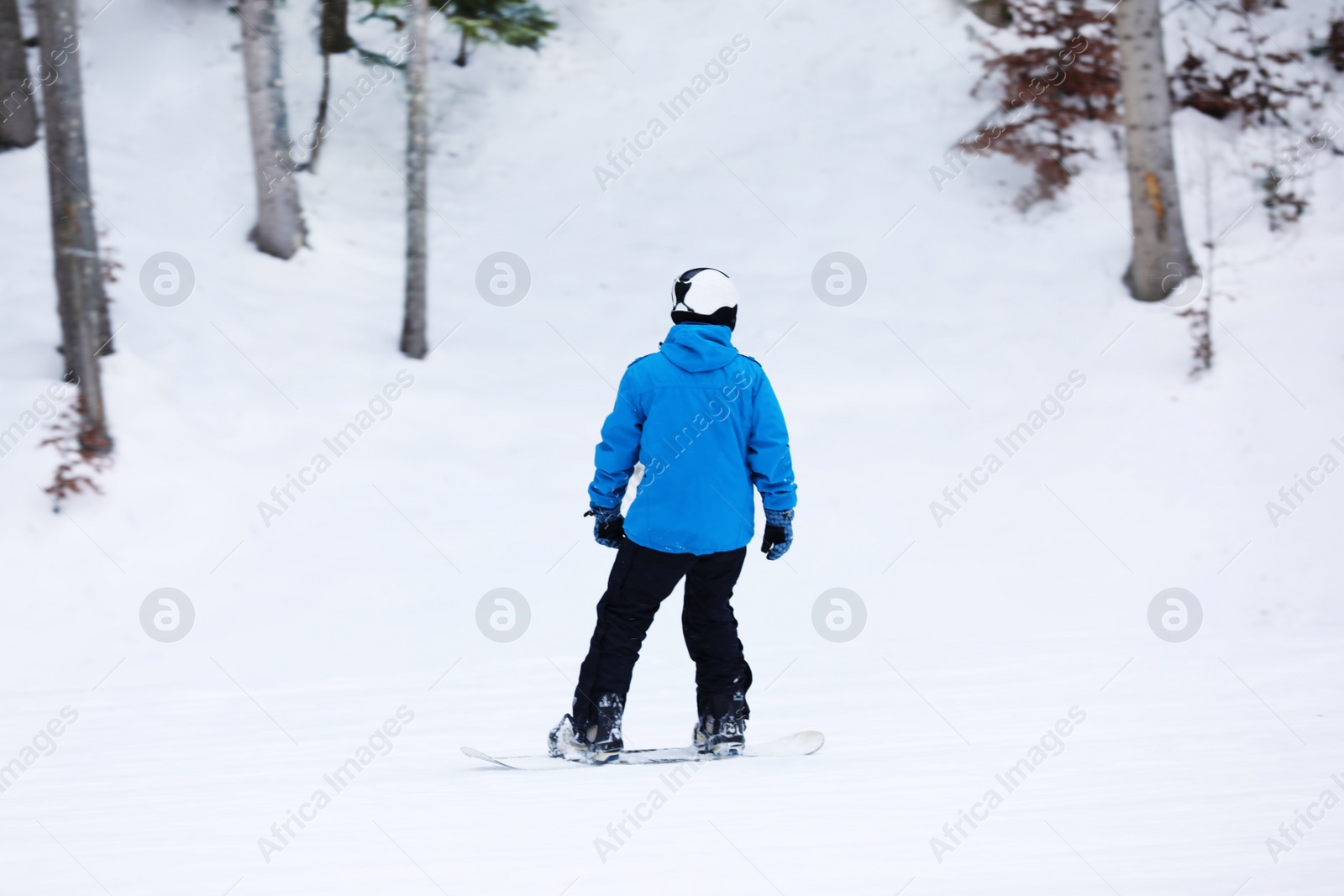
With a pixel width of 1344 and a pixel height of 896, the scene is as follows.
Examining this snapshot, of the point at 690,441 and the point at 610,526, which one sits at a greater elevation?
the point at 690,441

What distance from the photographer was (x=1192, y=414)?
26.4ft

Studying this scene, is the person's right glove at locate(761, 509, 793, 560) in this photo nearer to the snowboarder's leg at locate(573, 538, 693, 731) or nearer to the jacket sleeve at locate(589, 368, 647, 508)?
the snowboarder's leg at locate(573, 538, 693, 731)

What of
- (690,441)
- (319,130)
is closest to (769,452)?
(690,441)

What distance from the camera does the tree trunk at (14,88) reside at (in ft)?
37.7

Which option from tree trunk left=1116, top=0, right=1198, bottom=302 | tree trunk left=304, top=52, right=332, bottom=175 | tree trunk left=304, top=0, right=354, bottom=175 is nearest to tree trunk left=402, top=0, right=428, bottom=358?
tree trunk left=304, top=52, right=332, bottom=175

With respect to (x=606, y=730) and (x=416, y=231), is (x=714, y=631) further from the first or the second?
(x=416, y=231)

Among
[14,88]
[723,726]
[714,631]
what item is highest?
[714,631]

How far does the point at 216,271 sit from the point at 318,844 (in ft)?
26.5

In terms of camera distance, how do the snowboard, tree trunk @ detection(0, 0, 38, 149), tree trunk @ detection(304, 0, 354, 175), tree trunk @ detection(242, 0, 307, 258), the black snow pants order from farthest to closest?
tree trunk @ detection(304, 0, 354, 175) → tree trunk @ detection(0, 0, 38, 149) → tree trunk @ detection(242, 0, 307, 258) → the snowboard → the black snow pants

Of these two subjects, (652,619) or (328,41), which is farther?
(328,41)

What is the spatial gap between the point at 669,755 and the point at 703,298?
5.57ft

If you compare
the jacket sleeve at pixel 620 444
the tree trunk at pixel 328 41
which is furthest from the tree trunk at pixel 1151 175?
the tree trunk at pixel 328 41

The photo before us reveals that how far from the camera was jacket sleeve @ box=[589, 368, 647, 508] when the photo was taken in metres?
3.94

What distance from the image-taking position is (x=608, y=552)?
24.9 feet
